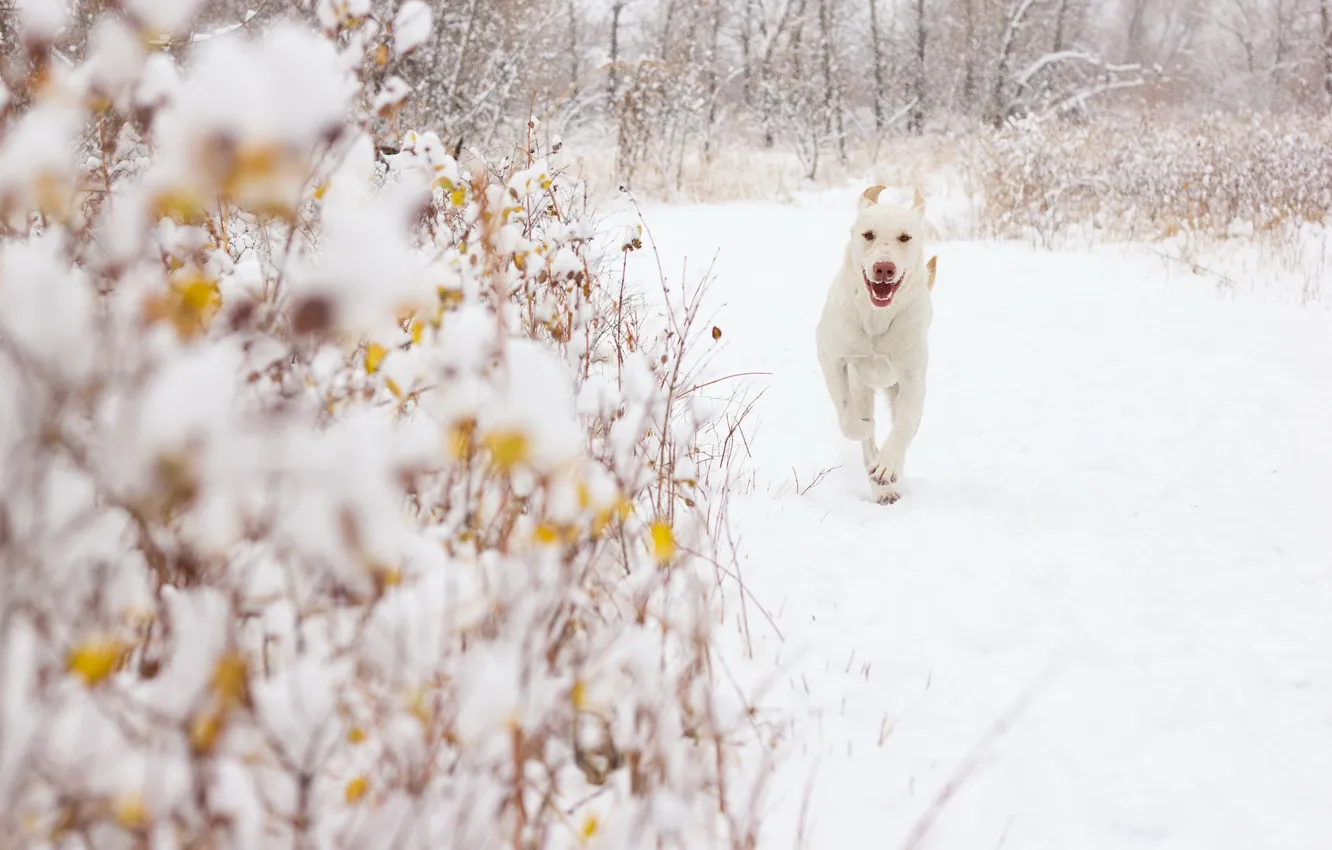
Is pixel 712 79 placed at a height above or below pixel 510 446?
above

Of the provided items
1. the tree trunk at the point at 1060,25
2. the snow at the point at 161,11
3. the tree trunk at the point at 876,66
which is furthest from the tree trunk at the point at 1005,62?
the snow at the point at 161,11

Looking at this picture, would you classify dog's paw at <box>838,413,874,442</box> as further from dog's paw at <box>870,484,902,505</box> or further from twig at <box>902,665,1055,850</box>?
twig at <box>902,665,1055,850</box>

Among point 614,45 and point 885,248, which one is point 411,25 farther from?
point 614,45

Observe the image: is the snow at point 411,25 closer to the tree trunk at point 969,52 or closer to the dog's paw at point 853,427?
the dog's paw at point 853,427

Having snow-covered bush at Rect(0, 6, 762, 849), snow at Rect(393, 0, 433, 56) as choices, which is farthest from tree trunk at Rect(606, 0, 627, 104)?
snow-covered bush at Rect(0, 6, 762, 849)

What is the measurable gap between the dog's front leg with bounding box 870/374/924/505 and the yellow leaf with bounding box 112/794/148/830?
125 inches

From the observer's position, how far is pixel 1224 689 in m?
2.22

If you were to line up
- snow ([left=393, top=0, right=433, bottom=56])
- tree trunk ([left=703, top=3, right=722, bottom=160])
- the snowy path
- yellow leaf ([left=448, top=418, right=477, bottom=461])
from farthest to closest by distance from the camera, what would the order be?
tree trunk ([left=703, top=3, right=722, bottom=160]) < the snowy path < snow ([left=393, top=0, right=433, bottom=56]) < yellow leaf ([left=448, top=418, right=477, bottom=461])

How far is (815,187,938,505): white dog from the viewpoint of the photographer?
11.7 ft

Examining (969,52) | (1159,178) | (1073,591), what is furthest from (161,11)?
(969,52)

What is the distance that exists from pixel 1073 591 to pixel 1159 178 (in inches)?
338

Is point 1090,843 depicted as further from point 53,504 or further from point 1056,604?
point 53,504

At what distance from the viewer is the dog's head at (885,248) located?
339cm

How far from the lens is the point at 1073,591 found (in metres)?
2.74
